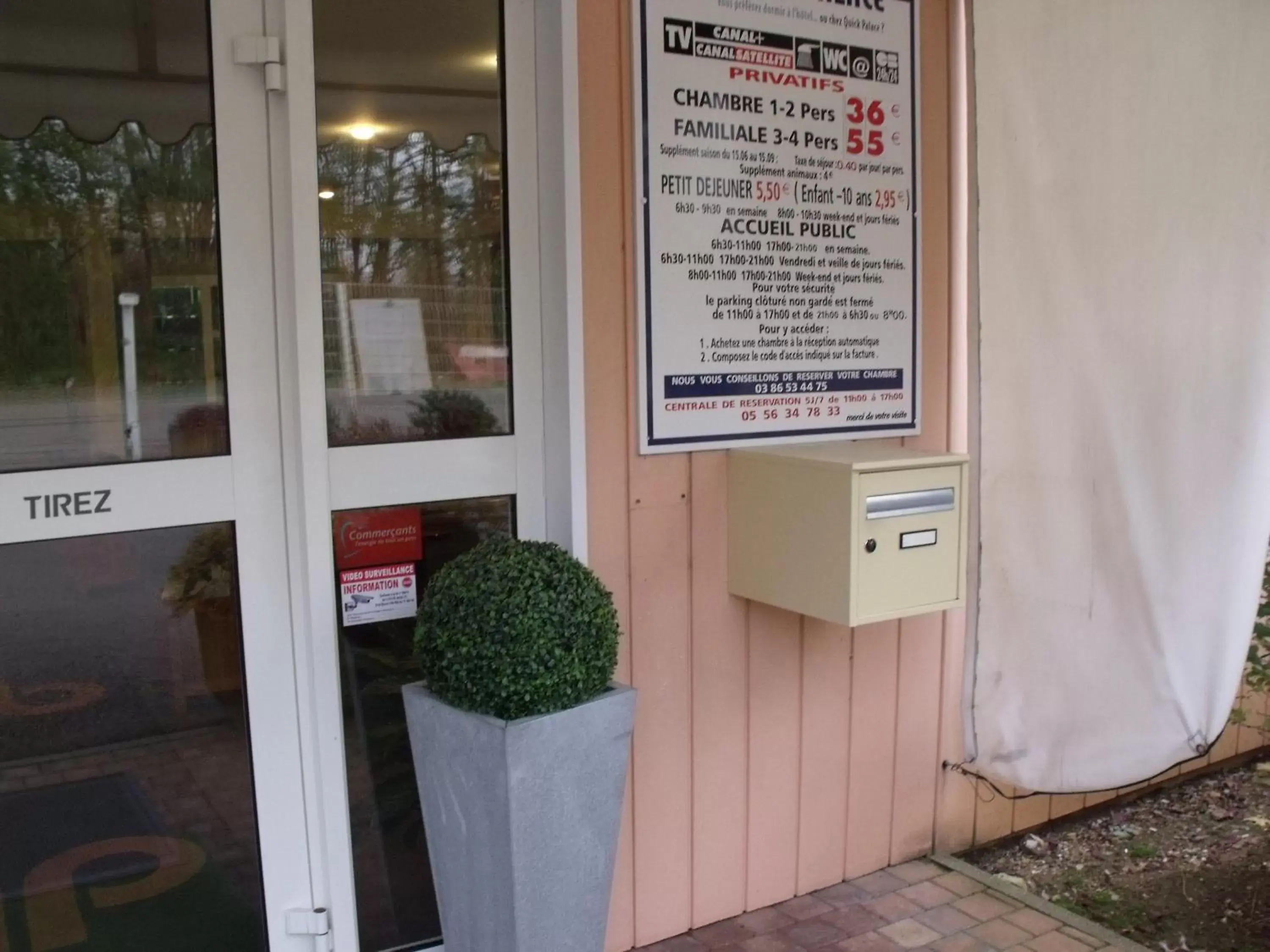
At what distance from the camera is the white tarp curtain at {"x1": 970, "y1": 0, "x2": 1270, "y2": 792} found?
10.8ft

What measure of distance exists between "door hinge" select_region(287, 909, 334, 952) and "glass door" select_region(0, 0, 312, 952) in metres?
0.08

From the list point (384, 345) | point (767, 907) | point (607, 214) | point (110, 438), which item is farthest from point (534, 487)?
point (767, 907)

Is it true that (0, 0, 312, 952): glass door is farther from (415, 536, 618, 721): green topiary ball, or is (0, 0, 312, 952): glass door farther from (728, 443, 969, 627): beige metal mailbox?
(728, 443, 969, 627): beige metal mailbox

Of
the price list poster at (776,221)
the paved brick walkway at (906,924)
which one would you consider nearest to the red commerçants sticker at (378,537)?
the price list poster at (776,221)

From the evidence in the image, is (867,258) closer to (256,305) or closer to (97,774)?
(256,305)

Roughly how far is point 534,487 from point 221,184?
1052 mm

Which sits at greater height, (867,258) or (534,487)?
(867,258)

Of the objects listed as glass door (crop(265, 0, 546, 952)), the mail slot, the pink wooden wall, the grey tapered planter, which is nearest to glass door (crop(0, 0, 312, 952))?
glass door (crop(265, 0, 546, 952))

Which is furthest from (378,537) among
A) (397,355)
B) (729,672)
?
(729,672)

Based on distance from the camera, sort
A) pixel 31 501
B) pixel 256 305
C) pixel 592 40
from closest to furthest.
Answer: pixel 31 501, pixel 256 305, pixel 592 40

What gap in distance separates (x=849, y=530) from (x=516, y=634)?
0.93 m

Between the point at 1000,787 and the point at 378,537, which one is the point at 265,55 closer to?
the point at 378,537

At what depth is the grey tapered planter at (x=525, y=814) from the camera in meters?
2.27

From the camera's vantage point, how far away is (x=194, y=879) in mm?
2652
